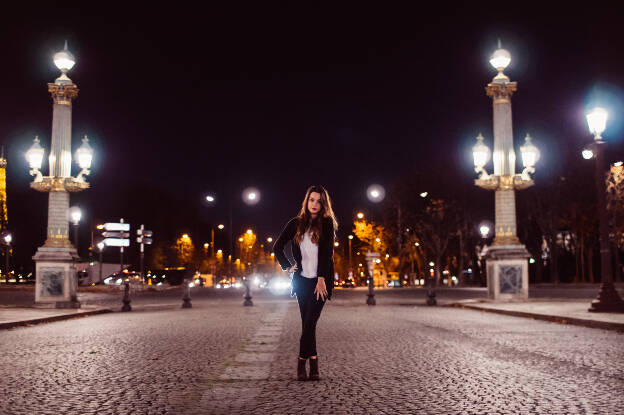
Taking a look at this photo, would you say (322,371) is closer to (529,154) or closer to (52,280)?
(52,280)

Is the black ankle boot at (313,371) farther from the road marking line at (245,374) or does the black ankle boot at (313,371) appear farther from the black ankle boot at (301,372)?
the road marking line at (245,374)

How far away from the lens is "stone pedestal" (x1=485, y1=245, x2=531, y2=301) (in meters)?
26.5

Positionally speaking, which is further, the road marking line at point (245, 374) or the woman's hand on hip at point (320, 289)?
the woman's hand on hip at point (320, 289)

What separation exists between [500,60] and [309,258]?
72.6 ft

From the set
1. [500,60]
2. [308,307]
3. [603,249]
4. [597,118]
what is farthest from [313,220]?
[500,60]

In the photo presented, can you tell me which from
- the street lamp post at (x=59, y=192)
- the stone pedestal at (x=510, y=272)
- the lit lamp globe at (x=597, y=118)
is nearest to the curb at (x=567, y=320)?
the stone pedestal at (x=510, y=272)

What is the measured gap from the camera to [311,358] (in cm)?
807

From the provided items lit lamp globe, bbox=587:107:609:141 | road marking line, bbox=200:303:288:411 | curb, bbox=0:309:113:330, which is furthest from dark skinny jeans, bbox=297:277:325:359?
lit lamp globe, bbox=587:107:609:141

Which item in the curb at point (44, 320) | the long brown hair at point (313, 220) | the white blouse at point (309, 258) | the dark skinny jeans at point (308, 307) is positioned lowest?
the curb at point (44, 320)

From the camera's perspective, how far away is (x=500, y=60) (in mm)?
27891

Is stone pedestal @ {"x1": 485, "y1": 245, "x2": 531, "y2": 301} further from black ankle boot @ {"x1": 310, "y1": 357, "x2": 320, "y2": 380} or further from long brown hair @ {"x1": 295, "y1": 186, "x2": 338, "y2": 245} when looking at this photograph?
long brown hair @ {"x1": 295, "y1": 186, "x2": 338, "y2": 245}

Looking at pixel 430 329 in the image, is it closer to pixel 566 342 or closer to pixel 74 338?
pixel 566 342

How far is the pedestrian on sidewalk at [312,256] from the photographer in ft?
25.7

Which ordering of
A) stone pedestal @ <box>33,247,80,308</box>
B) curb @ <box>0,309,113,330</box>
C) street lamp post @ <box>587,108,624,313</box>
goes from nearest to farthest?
1. curb @ <box>0,309,113,330</box>
2. street lamp post @ <box>587,108,624,313</box>
3. stone pedestal @ <box>33,247,80,308</box>
